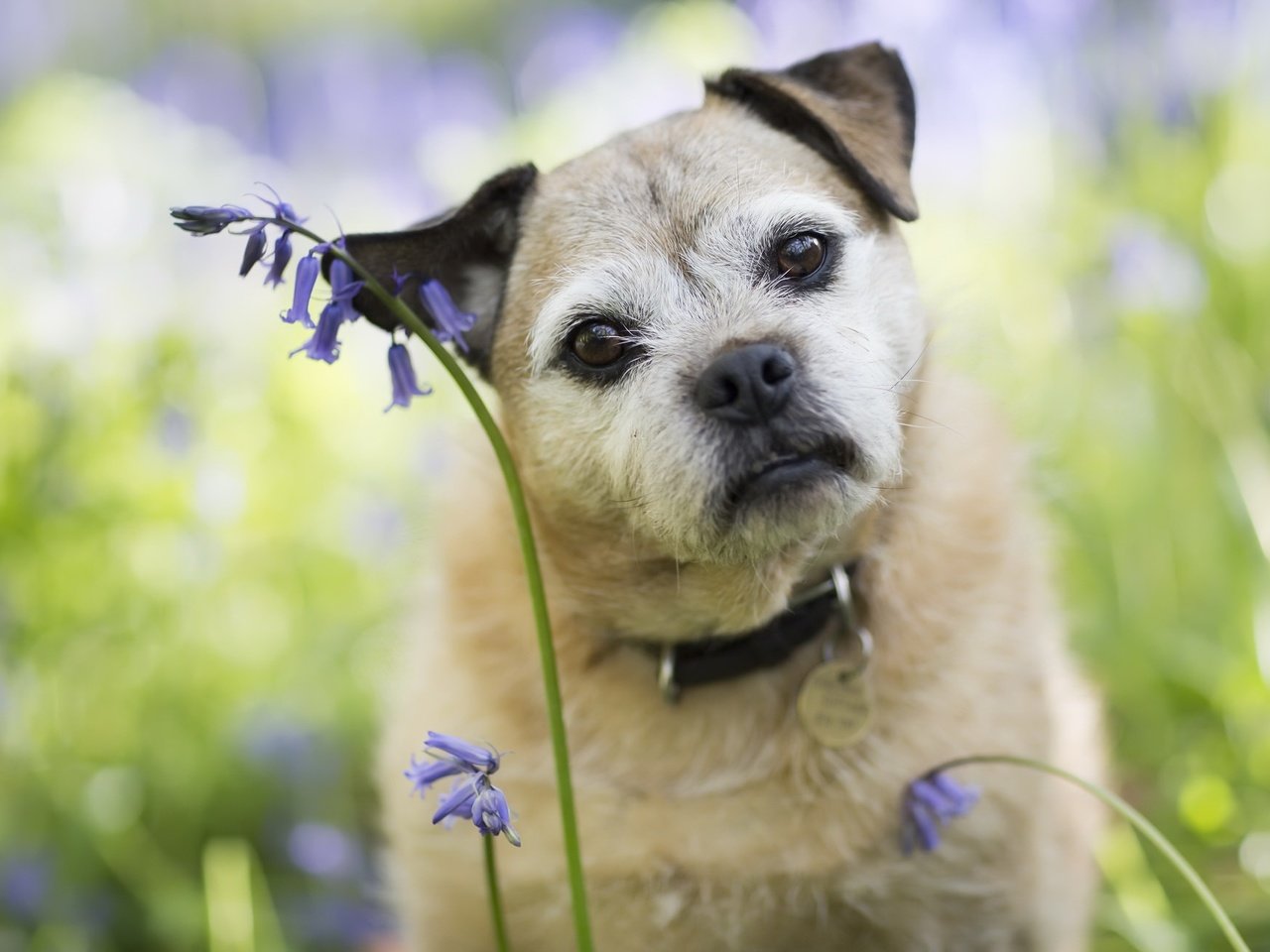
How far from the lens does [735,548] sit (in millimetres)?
2189

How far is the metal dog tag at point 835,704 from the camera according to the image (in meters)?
2.36

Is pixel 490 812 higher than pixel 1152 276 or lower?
lower

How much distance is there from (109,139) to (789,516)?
3.11 meters

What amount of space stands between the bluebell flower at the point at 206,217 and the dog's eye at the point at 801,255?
37.1 inches

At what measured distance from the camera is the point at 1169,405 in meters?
4.09

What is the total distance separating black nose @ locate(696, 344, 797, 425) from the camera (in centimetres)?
206

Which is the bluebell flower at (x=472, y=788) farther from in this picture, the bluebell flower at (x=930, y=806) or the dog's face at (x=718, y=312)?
the bluebell flower at (x=930, y=806)

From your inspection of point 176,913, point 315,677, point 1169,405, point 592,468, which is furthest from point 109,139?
point 1169,405

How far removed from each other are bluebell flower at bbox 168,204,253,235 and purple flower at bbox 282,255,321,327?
11cm

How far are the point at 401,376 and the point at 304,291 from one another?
0.59 ft

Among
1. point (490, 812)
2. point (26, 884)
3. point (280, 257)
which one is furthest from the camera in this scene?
point (26, 884)

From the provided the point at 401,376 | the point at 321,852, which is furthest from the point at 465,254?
the point at 321,852

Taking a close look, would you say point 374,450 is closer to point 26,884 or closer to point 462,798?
point 26,884

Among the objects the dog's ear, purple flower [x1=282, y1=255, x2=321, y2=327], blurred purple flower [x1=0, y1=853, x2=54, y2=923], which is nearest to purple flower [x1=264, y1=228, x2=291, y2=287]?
purple flower [x1=282, y1=255, x2=321, y2=327]
